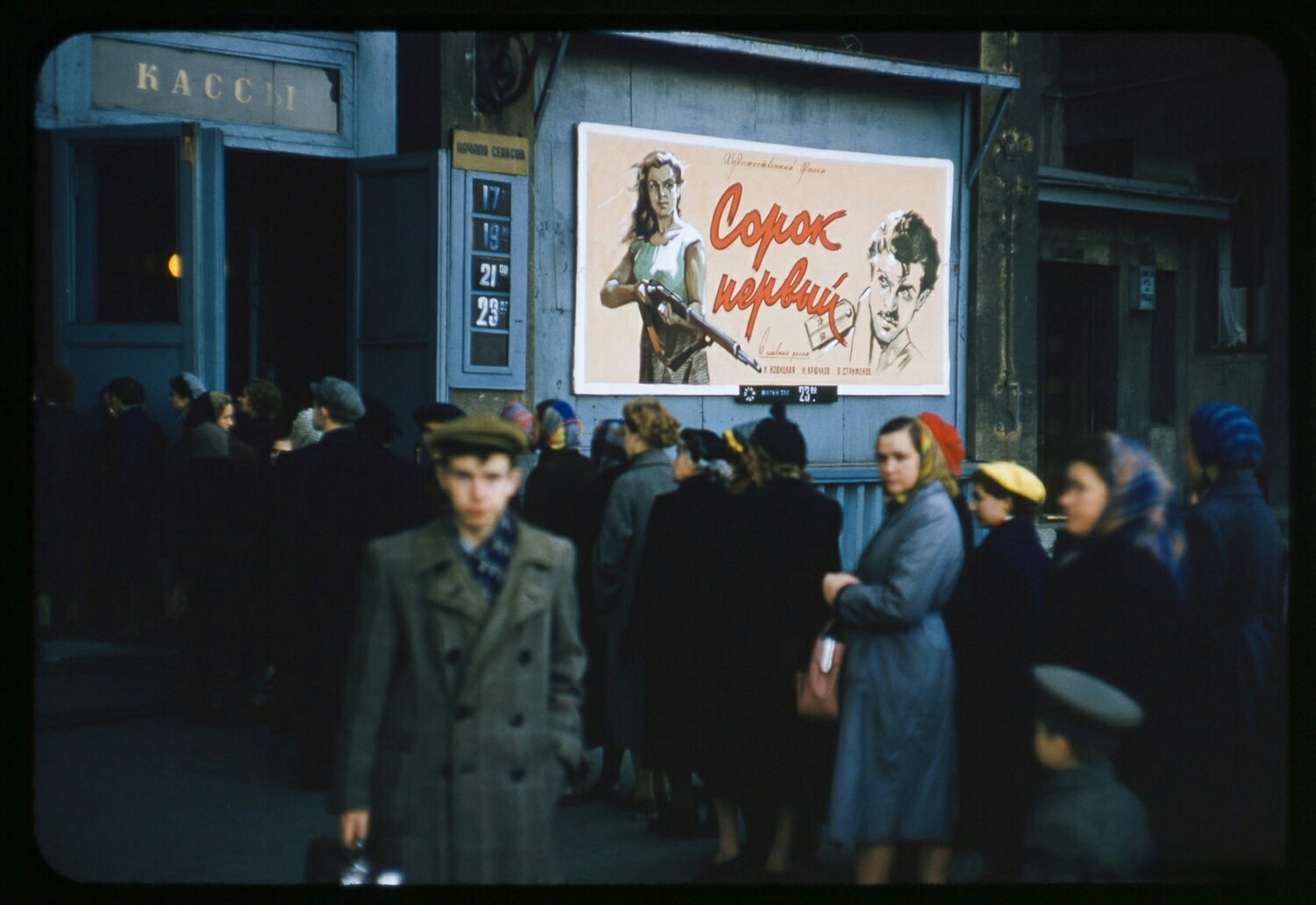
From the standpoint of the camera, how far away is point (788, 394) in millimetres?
11023

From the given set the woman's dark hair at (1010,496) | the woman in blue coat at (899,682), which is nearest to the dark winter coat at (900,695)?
the woman in blue coat at (899,682)

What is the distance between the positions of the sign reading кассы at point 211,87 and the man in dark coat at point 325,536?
3.39 m

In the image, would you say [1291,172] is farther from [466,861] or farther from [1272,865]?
[466,861]

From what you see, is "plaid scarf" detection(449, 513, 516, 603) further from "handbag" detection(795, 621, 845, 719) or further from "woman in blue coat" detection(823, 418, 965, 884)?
"handbag" detection(795, 621, 845, 719)

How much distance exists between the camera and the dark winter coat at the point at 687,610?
19.1 feet

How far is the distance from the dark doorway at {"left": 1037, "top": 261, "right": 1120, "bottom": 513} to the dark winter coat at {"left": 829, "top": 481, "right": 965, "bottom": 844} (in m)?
8.82

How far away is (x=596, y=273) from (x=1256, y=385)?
754cm

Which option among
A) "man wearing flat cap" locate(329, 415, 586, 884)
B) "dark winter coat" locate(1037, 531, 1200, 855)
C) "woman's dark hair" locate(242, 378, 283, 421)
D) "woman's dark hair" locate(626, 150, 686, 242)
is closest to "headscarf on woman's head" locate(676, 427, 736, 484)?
"dark winter coat" locate(1037, 531, 1200, 855)

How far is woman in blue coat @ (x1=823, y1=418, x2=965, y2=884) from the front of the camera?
4984 millimetres

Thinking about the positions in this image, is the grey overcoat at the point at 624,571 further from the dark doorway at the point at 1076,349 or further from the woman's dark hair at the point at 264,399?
the dark doorway at the point at 1076,349

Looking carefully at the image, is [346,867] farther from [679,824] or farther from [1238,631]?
[1238,631]

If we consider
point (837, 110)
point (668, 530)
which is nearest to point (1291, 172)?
point (668, 530)

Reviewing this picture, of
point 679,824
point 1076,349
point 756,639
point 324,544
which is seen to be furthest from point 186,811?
point 1076,349

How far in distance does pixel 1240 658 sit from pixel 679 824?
2.38m
